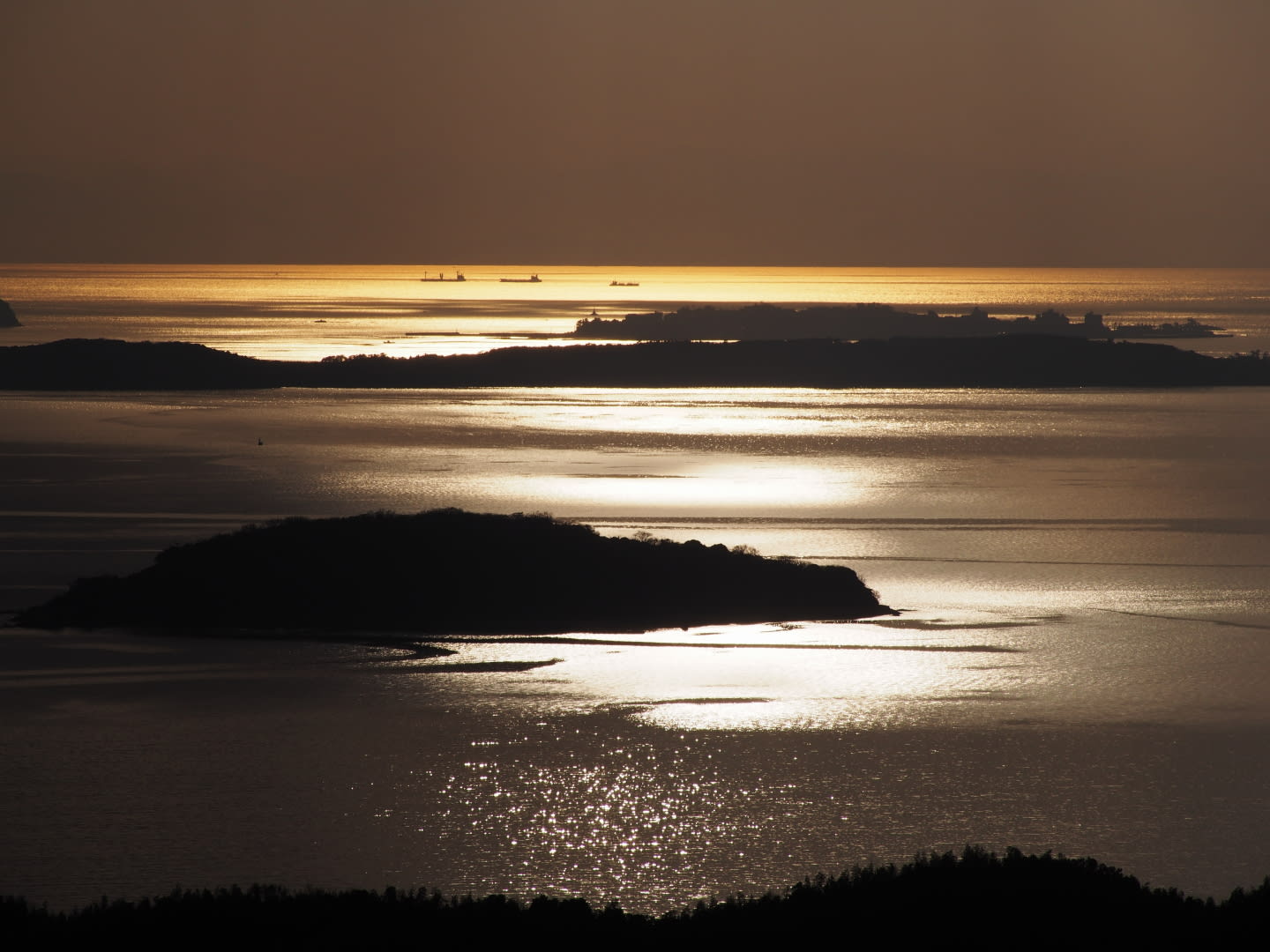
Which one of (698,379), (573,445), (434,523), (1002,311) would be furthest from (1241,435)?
(1002,311)

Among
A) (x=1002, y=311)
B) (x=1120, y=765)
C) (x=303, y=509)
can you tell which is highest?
(x=1002, y=311)

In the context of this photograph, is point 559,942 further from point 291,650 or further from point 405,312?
point 405,312

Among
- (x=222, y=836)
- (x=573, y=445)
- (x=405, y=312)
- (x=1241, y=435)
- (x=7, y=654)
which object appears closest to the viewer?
(x=222, y=836)

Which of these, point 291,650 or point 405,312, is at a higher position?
point 405,312

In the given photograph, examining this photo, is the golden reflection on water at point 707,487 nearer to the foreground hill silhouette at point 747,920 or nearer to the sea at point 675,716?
the sea at point 675,716

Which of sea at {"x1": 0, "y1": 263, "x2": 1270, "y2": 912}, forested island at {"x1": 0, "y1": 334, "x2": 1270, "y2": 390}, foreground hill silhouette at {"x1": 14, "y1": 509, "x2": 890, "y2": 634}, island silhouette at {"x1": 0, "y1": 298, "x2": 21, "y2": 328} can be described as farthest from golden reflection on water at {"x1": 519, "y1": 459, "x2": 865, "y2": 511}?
island silhouette at {"x1": 0, "y1": 298, "x2": 21, "y2": 328}

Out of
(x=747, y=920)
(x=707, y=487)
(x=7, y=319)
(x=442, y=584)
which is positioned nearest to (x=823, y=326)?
(x=7, y=319)

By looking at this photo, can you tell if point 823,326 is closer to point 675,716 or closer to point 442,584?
point 442,584
